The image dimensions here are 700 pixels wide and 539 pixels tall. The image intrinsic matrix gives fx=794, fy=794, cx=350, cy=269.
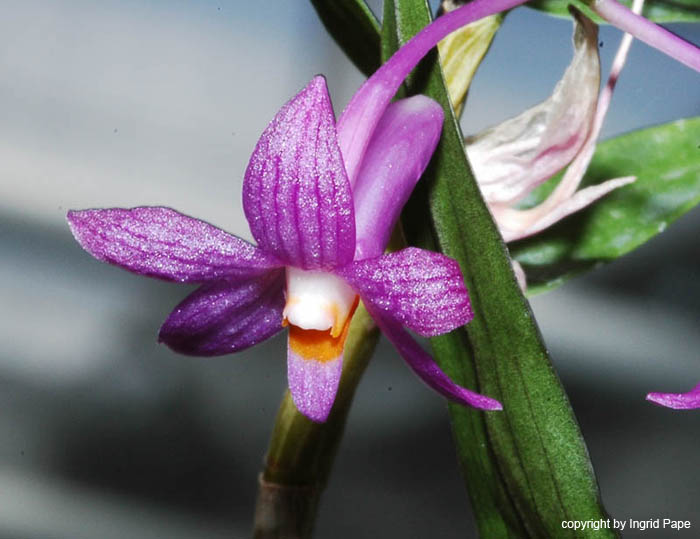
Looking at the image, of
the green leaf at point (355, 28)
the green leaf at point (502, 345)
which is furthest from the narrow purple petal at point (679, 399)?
the green leaf at point (355, 28)

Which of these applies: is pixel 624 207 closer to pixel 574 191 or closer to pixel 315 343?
pixel 574 191

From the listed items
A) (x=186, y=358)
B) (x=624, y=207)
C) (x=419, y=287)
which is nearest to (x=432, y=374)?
(x=419, y=287)

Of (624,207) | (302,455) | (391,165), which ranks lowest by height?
(302,455)

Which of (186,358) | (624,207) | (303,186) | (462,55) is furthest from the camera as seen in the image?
(186,358)

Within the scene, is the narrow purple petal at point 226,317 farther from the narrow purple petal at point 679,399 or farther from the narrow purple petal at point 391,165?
the narrow purple petal at point 679,399

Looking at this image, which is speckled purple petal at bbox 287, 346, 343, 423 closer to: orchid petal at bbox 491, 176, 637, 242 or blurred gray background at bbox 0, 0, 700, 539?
orchid petal at bbox 491, 176, 637, 242

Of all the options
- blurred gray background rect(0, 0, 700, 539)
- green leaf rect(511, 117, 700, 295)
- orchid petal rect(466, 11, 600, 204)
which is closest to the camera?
orchid petal rect(466, 11, 600, 204)

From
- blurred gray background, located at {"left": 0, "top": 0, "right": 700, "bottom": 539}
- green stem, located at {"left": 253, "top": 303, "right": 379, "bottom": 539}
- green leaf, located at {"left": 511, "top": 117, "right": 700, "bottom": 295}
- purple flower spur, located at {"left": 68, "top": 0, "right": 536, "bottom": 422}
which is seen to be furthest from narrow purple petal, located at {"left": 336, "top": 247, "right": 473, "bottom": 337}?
blurred gray background, located at {"left": 0, "top": 0, "right": 700, "bottom": 539}
